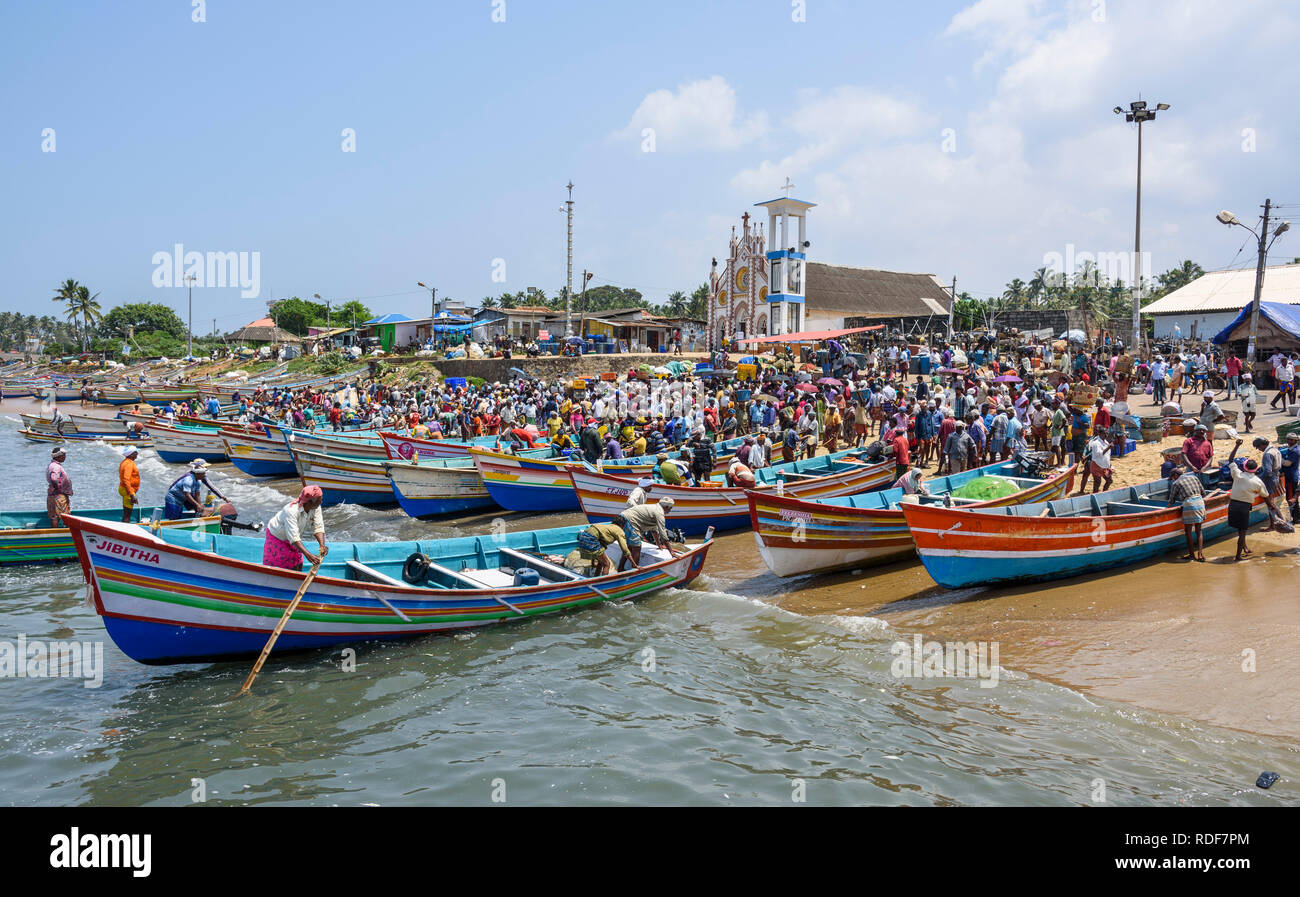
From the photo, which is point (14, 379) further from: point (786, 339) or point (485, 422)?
point (786, 339)

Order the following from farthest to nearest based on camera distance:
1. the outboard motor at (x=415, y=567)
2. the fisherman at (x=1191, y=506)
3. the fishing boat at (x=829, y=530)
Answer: the fishing boat at (x=829, y=530) → the fisherman at (x=1191, y=506) → the outboard motor at (x=415, y=567)

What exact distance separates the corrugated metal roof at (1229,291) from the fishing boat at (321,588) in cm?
3687

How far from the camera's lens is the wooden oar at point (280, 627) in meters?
9.25

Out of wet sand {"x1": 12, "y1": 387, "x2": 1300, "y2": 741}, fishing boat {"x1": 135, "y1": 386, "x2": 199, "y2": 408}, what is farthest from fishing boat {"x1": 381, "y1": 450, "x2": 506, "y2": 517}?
fishing boat {"x1": 135, "y1": 386, "x2": 199, "y2": 408}

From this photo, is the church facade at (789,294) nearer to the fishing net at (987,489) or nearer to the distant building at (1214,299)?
the distant building at (1214,299)

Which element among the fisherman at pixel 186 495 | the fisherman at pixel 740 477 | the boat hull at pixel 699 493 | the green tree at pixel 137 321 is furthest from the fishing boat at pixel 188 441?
the green tree at pixel 137 321

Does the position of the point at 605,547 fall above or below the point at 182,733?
above

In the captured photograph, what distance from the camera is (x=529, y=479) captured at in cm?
2002

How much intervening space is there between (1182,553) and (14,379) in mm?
101004

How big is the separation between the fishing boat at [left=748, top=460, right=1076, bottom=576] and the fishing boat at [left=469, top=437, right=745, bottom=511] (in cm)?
654

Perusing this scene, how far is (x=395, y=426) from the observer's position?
36500 mm

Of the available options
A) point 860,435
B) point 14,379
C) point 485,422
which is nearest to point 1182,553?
point 860,435

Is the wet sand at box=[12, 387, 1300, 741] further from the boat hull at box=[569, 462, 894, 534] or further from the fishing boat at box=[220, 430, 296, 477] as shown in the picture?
the fishing boat at box=[220, 430, 296, 477]
